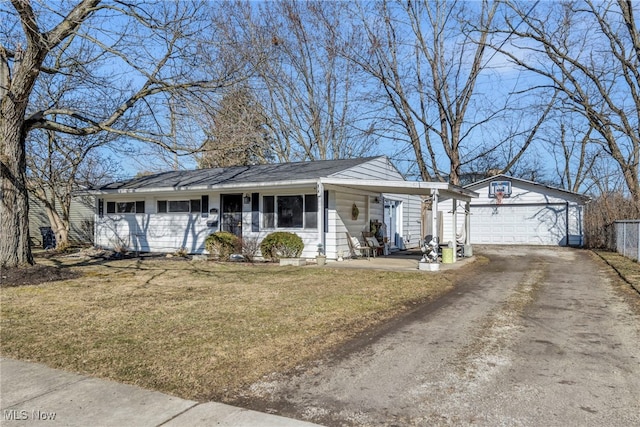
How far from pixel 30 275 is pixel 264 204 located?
6799 mm

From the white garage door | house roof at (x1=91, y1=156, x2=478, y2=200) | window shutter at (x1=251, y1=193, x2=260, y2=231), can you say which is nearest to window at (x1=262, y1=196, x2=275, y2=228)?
window shutter at (x1=251, y1=193, x2=260, y2=231)

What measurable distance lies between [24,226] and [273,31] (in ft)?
59.0

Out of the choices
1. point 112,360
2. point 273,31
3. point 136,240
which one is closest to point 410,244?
point 136,240

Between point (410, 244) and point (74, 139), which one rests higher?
point (74, 139)

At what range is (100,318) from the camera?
6.18 meters

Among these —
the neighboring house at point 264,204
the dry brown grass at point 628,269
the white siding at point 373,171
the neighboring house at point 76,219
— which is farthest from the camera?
the neighboring house at point 76,219

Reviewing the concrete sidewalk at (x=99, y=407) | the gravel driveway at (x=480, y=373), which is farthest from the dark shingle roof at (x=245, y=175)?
the concrete sidewalk at (x=99, y=407)

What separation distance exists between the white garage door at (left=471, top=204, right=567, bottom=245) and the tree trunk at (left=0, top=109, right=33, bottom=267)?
20134 mm

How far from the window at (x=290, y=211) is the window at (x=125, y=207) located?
5765mm

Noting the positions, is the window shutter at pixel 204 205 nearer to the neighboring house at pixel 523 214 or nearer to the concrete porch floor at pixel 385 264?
the concrete porch floor at pixel 385 264

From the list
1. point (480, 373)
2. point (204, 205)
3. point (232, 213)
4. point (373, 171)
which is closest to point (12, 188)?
point (204, 205)

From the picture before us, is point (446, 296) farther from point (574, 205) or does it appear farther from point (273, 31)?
point (273, 31)

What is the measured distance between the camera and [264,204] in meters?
14.6

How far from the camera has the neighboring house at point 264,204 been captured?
13508mm
